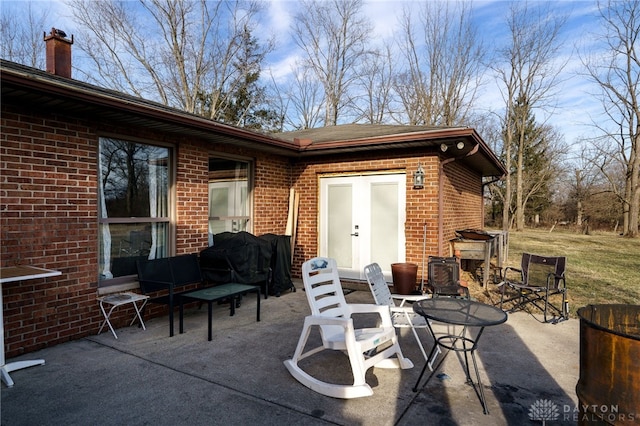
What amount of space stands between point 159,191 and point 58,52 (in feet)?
7.28

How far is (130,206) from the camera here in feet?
15.9

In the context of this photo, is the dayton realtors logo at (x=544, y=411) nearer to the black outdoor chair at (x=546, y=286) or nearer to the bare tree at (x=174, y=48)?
the black outdoor chair at (x=546, y=286)

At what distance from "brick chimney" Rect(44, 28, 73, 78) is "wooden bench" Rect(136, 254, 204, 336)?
111 inches

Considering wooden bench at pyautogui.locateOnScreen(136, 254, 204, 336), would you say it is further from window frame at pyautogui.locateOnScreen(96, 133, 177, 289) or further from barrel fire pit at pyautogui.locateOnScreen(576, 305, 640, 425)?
barrel fire pit at pyautogui.locateOnScreen(576, 305, 640, 425)

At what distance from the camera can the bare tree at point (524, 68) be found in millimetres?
20953

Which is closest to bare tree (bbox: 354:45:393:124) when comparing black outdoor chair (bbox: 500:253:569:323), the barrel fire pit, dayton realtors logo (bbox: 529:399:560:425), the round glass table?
black outdoor chair (bbox: 500:253:569:323)

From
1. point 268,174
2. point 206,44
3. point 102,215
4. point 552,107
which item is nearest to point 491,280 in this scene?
point 268,174

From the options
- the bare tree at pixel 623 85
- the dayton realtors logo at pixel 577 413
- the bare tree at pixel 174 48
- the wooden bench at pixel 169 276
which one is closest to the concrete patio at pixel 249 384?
the dayton realtors logo at pixel 577 413

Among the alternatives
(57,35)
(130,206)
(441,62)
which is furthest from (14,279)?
(441,62)

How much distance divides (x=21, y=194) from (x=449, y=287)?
218 inches

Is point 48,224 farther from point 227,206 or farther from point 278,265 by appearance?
point 278,265

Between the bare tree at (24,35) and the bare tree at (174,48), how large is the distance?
4.93 feet

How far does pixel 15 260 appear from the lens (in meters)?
3.70

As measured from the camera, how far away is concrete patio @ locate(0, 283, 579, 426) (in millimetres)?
2627
